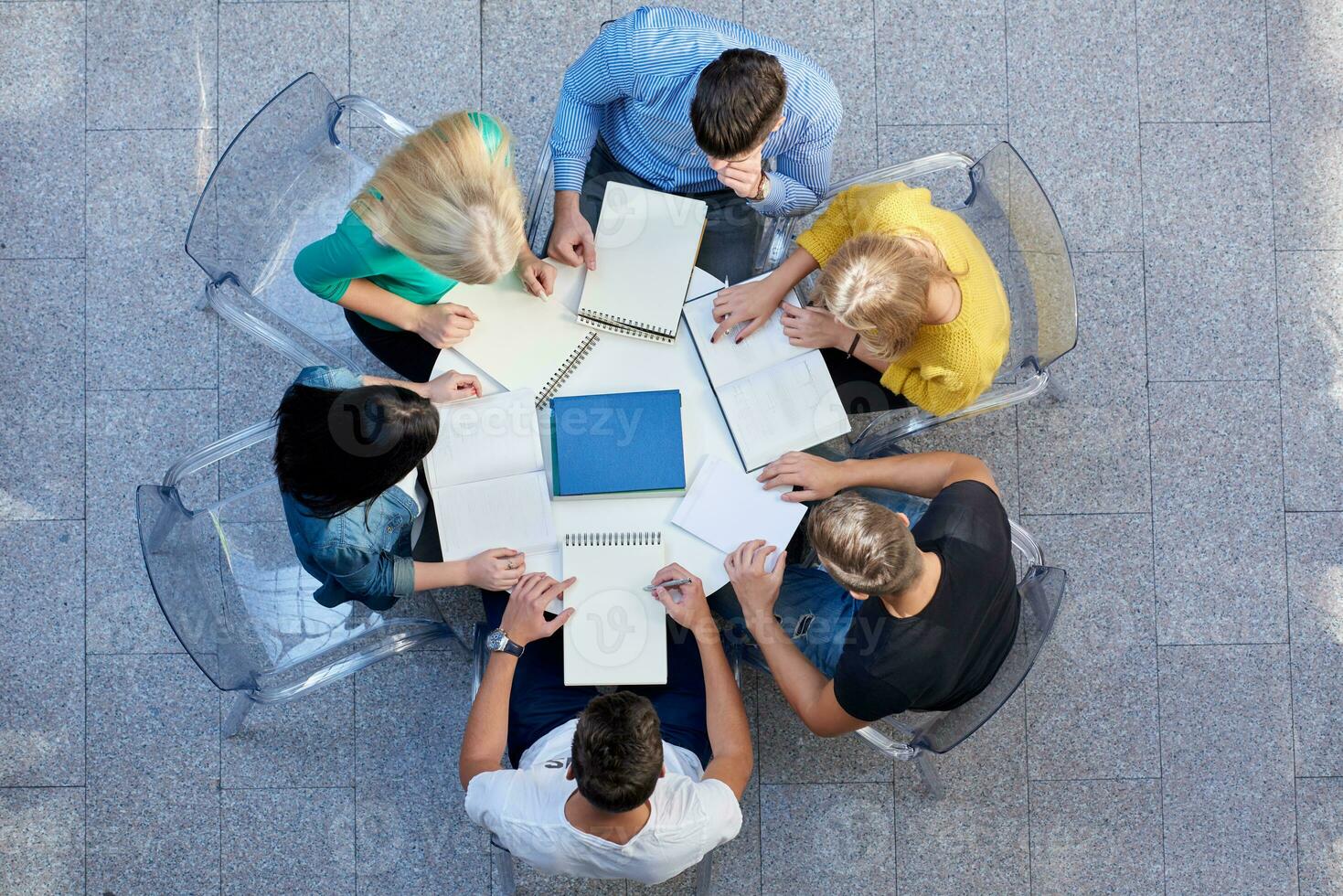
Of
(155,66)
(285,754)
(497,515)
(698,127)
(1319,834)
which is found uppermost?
(155,66)

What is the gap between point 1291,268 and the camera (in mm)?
2475

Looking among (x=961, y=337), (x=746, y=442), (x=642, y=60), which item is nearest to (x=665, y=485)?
(x=746, y=442)

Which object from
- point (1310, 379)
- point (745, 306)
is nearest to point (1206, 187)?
point (1310, 379)

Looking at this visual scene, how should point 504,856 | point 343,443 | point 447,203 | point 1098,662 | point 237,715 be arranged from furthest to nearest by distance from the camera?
point 1098,662 < point 237,715 < point 504,856 < point 447,203 < point 343,443

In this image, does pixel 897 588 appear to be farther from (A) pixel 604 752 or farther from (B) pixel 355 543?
(B) pixel 355 543

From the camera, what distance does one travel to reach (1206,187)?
2477 mm

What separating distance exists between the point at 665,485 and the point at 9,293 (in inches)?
74.6

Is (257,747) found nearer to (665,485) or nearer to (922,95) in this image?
(665,485)

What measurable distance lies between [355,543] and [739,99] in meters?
1.07

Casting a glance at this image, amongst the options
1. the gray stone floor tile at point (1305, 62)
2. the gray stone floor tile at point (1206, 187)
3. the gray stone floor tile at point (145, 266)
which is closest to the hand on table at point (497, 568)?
the gray stone floor tile at point (145, 266)

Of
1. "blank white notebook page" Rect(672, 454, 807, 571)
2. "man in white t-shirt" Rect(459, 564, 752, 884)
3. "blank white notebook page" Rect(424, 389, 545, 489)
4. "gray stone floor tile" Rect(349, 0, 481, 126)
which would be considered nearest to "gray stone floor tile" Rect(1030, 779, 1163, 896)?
"man in white t-shirt" Rect(459, 564, 752, 884)

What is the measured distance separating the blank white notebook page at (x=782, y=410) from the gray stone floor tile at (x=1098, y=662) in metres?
0.90

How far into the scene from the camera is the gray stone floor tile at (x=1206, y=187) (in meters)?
2.47

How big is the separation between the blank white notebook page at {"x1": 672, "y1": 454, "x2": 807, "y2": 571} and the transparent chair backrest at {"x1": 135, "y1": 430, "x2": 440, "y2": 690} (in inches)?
27.9
